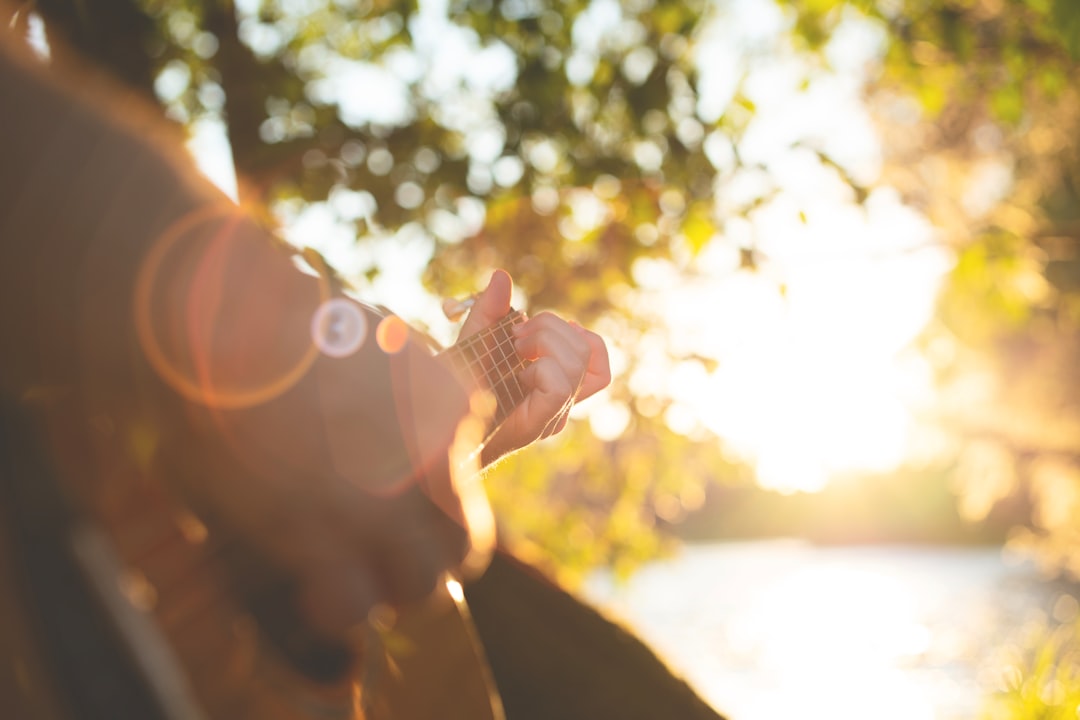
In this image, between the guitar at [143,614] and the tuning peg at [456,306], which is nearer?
the guitar at [143,614]

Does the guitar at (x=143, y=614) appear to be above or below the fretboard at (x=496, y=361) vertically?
below

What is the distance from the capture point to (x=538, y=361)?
75.0 inches

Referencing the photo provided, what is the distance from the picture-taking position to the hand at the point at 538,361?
1905 mm

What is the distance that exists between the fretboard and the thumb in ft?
0.09

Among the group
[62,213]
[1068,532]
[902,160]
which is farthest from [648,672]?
[1068,532]

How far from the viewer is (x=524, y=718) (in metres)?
2.92

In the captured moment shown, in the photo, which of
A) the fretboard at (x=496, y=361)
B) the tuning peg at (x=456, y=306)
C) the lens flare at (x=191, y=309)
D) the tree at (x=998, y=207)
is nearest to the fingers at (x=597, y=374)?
the fretboard at (x=496, y=361)

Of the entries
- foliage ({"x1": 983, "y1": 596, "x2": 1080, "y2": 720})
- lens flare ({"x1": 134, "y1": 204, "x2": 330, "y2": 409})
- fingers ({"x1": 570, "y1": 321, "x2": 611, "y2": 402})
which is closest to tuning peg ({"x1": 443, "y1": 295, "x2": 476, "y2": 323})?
fingers ({"x1": 570, "y1": 321, "x2": 611, "y2": 402})

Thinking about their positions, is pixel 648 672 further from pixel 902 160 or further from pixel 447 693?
pixel 902 160

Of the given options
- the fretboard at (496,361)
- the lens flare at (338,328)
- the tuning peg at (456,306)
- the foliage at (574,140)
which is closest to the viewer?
the lens flare at (338,328)

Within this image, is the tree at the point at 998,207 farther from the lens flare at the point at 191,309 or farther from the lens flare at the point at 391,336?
the lens flare at the point at 191,309

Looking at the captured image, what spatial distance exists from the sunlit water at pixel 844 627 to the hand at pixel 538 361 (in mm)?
1646

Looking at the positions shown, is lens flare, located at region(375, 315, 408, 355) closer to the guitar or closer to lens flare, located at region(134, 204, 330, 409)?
the guitar

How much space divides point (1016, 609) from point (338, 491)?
26.6 metres
